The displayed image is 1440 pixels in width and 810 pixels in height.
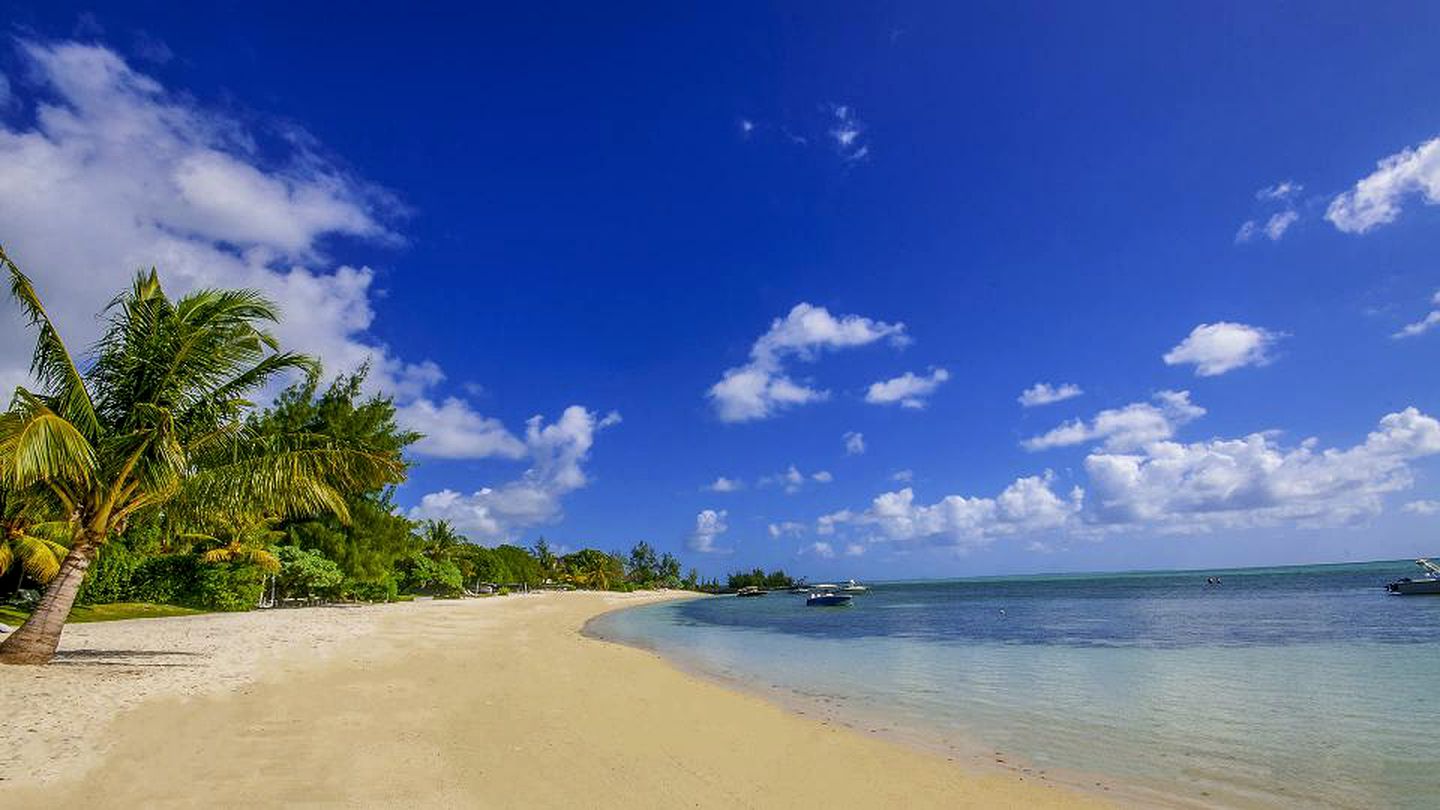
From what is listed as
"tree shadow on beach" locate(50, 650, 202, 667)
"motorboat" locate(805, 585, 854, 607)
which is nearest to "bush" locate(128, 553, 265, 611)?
"tree shadow on beach" locate(50, 650, 202, 667)

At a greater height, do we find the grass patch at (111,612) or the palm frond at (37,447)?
the palm frond at (37,447)

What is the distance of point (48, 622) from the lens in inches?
485

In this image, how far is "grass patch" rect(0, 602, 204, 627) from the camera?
21.5m

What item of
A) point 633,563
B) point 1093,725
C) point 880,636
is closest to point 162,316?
point 1093,725

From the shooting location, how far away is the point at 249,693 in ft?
36.1

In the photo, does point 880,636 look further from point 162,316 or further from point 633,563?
point 633,563

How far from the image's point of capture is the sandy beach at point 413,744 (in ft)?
21.7

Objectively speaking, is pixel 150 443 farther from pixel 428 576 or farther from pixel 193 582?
pixel 428 576

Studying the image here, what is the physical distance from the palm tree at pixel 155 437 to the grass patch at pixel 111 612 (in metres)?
10.5

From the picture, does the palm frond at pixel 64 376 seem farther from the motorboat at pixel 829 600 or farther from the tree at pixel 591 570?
the tree at pixel 591 570

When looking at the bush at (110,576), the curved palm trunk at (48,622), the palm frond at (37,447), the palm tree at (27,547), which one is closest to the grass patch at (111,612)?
the bush at (110,576)

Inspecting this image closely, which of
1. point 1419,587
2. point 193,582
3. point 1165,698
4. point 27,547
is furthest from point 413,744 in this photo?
point 1419,587

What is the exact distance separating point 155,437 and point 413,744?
8821 millimetres

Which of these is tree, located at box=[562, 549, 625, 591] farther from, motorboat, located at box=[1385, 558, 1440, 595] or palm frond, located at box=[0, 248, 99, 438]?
palm frond, located at box=[0, 248, 99, 438]
